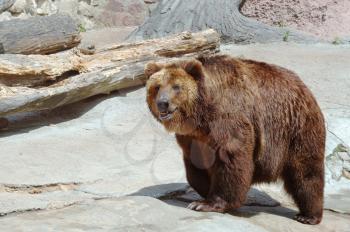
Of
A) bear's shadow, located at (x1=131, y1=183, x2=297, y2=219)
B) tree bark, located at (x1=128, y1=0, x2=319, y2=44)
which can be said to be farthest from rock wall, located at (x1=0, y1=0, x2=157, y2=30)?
bear's shadow, located at (x1=131, y1=183, x2=297, y2=219)

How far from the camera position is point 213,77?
490 cm

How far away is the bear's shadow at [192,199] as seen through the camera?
5.35 metres

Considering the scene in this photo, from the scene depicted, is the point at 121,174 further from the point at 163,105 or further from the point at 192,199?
the point at 163,105

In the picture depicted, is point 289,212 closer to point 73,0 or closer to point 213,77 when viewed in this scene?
point 213,77

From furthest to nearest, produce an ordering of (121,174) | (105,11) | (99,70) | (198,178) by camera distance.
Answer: (105,11), (99,70), (121,174), (198,178)

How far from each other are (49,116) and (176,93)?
10.6ft

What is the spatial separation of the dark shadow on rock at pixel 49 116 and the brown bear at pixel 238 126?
2.65 m

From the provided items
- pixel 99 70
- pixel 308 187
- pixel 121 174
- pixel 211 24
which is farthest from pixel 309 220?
pixel 211 24

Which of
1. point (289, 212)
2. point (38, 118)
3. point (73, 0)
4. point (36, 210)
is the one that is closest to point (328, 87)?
point (289, 212)

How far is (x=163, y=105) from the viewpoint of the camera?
4.65m

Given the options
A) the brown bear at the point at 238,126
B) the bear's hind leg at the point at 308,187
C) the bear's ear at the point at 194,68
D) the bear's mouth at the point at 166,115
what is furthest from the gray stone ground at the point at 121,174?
the bear's ear at the point at 194,68

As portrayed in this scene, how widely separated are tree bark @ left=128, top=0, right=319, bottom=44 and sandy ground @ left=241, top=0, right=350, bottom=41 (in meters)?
0.80

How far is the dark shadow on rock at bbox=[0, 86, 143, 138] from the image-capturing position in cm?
725

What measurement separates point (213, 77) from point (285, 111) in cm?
69
